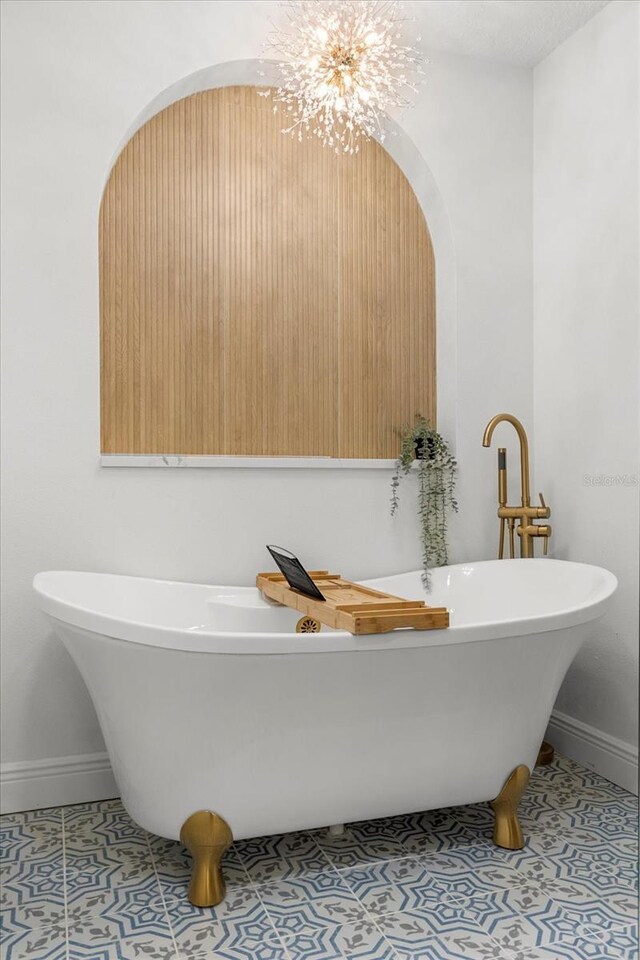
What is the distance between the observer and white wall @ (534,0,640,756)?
8.16ft

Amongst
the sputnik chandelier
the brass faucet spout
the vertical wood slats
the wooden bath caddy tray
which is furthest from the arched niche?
the wooden bath caddy tray

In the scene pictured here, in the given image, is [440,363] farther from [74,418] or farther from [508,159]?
[74,418]

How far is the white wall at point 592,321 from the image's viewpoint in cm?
249

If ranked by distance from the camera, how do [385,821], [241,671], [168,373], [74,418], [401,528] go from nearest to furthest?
[241,671]
[385,821]
[74,418]
[168,373]
[401,528]

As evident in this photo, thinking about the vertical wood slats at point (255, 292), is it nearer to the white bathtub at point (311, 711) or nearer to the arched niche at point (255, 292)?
the arched niche at point (255, 292)

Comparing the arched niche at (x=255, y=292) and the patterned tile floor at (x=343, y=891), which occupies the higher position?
the arched niche at (x=255, y=292)

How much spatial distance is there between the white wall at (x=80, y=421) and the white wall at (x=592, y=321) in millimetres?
740

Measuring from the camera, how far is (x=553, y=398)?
114 inches

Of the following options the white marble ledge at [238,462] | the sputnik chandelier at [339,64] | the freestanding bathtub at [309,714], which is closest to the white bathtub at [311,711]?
the freestanding bathtub at [309,714]

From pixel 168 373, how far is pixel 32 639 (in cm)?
99

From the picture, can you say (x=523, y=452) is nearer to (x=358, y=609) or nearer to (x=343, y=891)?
(x=358, y=609)

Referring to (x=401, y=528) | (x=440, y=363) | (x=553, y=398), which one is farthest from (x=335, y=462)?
(x=553, y=398)

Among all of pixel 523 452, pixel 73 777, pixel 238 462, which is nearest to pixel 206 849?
pixel 73 777

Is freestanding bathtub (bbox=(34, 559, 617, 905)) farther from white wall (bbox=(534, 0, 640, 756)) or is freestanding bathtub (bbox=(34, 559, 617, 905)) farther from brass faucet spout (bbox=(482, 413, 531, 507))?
brass faucet spout (bbox=(482, 413, 531, 507))
